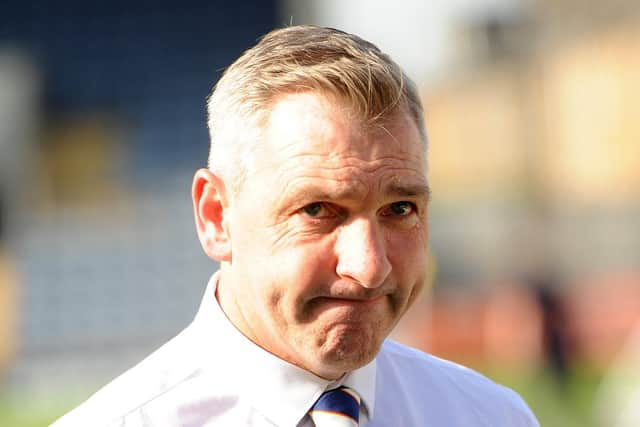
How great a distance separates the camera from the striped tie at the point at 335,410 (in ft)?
7.47

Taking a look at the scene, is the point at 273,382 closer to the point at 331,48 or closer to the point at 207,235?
the point at 207,235

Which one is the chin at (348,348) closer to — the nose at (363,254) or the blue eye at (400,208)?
the nose at (363,254)

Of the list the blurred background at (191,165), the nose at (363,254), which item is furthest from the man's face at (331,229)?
the blurred background at (191,165)

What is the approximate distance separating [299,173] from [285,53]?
0.23 meters

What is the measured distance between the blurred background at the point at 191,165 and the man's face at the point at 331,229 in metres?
12.6

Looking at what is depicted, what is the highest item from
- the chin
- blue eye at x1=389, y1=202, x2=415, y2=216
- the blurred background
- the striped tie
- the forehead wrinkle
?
the forehead wrinkle

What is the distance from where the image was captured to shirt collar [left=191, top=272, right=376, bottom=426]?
2.30 m

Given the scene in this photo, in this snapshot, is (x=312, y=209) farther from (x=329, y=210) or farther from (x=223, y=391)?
(x=223, y=391)

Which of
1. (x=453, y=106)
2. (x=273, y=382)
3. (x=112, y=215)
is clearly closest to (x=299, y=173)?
(x=273, y=382)

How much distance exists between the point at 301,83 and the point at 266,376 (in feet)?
1.70

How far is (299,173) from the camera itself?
217 cm

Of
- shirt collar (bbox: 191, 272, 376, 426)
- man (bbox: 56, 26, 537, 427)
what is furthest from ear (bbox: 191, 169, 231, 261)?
shirt collar (bbox: 191, 272, 376, 426)

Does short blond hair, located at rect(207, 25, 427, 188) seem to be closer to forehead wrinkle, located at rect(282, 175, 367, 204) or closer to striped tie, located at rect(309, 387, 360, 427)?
forehead wrinkle, located at rect(282, 175, 367, 204)

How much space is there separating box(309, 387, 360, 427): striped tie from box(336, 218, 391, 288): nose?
0.28 metres
